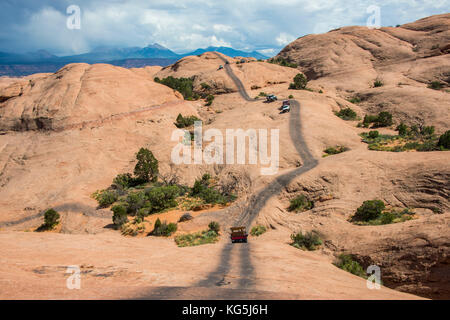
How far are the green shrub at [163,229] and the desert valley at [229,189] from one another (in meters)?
0.29

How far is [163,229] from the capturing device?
23.8 m

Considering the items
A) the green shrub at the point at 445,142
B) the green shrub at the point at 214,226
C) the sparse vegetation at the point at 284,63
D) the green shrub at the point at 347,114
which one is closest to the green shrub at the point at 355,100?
the green shrub at the point at 347,114

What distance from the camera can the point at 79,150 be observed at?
1556 inches

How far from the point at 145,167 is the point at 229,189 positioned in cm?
1275

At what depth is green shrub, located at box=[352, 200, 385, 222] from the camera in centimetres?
2005

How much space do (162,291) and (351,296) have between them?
608cm

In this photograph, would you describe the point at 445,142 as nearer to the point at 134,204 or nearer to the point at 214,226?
the point at 214,226

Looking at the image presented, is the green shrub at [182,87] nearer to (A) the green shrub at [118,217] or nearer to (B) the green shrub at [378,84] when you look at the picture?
(A) the green shrub at [118,217]

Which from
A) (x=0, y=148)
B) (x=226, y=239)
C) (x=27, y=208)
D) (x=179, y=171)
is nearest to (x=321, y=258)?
(x=226, y=239)

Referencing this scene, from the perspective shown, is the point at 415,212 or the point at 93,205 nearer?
the point at 415,212

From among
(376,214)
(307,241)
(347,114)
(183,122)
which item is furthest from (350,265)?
(347,114)

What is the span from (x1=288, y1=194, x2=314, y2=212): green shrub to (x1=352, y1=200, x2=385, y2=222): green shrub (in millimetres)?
4500

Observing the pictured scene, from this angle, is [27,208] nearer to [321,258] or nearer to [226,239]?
[226,239]

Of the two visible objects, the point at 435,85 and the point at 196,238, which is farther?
the point at 435,85
